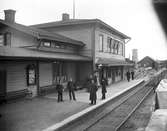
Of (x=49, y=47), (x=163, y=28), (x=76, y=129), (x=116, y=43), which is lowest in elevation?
(x=76, y=129)

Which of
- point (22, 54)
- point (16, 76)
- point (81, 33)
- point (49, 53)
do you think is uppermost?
point (81, 33)

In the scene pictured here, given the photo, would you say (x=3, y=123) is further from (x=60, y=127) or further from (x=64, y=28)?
(x=64, y=28)

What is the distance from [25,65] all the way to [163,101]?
11057 mm

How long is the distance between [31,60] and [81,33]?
862 cm

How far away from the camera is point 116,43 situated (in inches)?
1024

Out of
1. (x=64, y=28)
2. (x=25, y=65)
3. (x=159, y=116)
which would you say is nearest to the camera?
(x=159, y=116)

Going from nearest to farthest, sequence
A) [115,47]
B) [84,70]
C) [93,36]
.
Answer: [93,36] → [84,70] → [115,47]

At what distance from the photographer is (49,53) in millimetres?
14664

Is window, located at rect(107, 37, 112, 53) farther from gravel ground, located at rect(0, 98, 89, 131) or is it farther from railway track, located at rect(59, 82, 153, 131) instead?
gravel ground, located at rect(0, 98, 89, 131)

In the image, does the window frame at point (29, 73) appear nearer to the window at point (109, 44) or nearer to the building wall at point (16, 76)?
the building wall at point (16, 76)

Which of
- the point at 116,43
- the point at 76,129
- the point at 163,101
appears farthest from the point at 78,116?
the point at 116,43

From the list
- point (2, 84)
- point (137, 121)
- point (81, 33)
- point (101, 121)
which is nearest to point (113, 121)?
point (101, 121)

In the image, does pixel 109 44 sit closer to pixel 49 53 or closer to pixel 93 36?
→ pixel 93 36

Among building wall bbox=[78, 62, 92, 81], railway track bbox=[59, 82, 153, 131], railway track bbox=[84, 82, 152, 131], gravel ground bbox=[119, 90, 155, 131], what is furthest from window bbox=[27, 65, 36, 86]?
building wall bbox=[78, 62, 92, 81]
